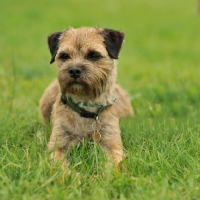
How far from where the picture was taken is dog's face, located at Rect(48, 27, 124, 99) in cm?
493

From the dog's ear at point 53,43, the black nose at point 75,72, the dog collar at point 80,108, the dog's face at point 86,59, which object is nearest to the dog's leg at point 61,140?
the dog collar at point 80,108

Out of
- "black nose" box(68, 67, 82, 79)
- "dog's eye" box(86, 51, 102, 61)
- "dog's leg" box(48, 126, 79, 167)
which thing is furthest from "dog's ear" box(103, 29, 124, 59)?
"dog's leg" box(48, 126, 79, 167)

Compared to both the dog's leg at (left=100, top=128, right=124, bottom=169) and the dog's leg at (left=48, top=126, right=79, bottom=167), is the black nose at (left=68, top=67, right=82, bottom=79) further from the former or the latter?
the dog's leg at (left=100, top=128, right=124, bottom=169)

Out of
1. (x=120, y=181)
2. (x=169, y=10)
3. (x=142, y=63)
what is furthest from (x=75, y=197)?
(x=169, y=10)

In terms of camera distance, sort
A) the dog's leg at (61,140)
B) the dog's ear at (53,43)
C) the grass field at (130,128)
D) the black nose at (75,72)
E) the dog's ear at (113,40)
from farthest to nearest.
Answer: the dog's ear at (53,43) → the dog's ear at (113,40) → the dog's leg at (61,140) → the black nose at (75,72) → the grass field at (130,128)

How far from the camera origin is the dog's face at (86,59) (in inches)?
194

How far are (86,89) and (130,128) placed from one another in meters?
1.00

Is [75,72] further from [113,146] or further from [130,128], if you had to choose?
[130,128]

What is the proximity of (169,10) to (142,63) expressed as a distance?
13.5m

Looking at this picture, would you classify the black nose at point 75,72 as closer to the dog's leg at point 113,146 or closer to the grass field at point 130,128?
the grass field at point 130,128

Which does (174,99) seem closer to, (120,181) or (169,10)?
(120,181)

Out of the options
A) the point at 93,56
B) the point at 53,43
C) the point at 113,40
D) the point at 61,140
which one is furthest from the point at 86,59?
the point at 61,140

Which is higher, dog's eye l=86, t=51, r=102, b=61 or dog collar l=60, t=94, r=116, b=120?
dog's eye l=86, t=51, r=102, b=61

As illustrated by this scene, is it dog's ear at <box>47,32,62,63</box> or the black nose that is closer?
the black nose
